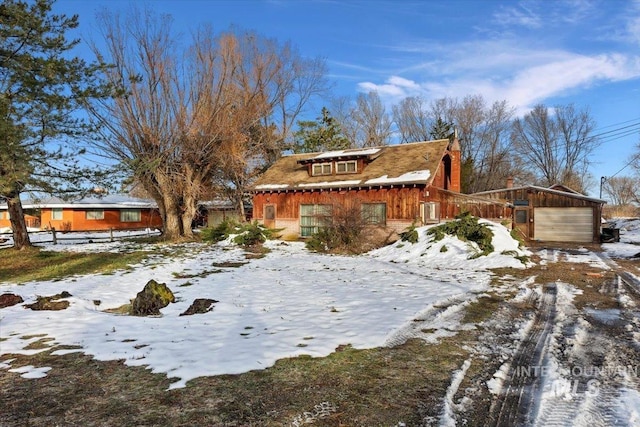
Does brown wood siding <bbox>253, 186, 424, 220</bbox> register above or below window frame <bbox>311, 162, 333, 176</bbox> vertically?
below

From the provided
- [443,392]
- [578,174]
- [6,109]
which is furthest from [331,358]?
[578,174]

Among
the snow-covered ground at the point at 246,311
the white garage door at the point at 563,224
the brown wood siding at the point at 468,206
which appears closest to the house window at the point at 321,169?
the brown wood siding at the point at 468,206

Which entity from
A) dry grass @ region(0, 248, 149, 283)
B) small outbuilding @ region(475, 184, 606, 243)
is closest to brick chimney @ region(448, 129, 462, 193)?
small outbuilding @ region(475, 184, 606, 243)

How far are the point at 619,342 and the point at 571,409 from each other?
2588mm

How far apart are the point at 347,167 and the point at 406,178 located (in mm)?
4048

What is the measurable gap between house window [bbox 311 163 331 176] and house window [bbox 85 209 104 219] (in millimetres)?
24533

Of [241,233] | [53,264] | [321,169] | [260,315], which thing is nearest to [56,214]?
[241,233]

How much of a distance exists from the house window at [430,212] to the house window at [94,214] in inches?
1219

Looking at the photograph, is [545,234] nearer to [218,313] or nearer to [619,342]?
[619,342]

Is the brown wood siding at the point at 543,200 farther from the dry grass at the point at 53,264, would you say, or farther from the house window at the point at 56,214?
the house window at the point at 56,214

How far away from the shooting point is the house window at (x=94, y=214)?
117ft

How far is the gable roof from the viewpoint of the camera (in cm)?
1934

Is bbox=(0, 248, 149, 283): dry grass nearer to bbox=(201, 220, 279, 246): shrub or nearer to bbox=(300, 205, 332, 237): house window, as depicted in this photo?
bbox=(201, 220, 279, 246): shrub

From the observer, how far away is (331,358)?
459 cm
